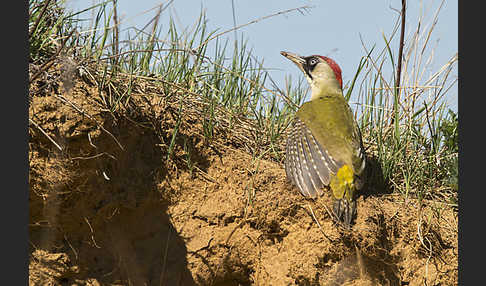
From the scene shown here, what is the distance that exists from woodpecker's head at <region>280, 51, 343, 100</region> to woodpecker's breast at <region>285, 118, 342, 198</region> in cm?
82

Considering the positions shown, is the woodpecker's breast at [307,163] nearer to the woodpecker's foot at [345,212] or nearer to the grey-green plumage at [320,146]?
the grey-green plumage at [320,146]

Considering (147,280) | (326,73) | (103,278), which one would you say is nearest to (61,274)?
(103,278)

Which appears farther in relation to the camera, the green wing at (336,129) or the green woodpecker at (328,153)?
the green wing at (336,129)

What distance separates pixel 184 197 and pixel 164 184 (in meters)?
0.20

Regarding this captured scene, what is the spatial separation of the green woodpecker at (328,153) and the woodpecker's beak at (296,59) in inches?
22.1

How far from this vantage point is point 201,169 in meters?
4.59

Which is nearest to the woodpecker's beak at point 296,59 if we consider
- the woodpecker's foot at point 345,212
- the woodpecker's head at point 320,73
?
the woodpecker's head at point 320,73

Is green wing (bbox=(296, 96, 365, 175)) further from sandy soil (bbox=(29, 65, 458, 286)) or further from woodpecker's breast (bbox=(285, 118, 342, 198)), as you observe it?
sandy soil (bbox=(29, 65, 458, 286))

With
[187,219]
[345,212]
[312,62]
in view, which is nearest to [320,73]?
[312,62]

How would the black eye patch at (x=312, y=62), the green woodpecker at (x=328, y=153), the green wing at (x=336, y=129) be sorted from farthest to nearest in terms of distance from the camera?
the black eye patch at (x=312, y=62) → the green wing at (x=336, y=129) → the green woodpecker at (x=328, y=153)

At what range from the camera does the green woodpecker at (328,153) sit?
428cm

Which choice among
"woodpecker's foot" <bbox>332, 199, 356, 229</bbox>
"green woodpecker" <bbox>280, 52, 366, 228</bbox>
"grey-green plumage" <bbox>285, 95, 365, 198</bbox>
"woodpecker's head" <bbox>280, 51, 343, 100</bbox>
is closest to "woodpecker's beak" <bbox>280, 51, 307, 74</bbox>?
"woodpecker's head" <bbox>280, 51, 343, 100</bbox>

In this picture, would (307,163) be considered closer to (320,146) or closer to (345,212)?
(320,146)

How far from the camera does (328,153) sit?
454 centimetres
